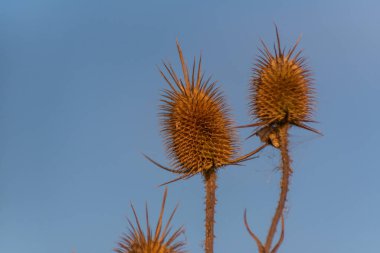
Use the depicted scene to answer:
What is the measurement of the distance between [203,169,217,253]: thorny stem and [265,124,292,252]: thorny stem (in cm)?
136

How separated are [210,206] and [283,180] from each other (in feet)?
4.99

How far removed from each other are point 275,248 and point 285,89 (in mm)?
2868

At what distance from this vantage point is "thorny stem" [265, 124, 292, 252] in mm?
8606

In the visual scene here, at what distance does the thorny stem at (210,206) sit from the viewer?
31.9 ft

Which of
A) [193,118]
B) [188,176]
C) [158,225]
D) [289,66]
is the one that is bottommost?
[158,225]

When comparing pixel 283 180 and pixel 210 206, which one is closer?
pixel 283 180

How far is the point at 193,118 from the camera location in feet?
34.4

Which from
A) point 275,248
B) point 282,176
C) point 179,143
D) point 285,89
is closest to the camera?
point 275,248

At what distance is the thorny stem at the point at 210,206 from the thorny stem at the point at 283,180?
1.36m

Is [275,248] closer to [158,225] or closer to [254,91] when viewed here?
[158,225]

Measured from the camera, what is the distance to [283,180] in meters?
9.09

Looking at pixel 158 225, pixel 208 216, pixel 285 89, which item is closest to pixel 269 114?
pixel 285 89

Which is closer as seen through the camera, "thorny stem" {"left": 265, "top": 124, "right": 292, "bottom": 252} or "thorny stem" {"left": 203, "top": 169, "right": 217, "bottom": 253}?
"thorny stem" {"left": 265, "top": 124, "right": 292, "bottom": 252}

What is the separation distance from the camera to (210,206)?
10039 millimetres
